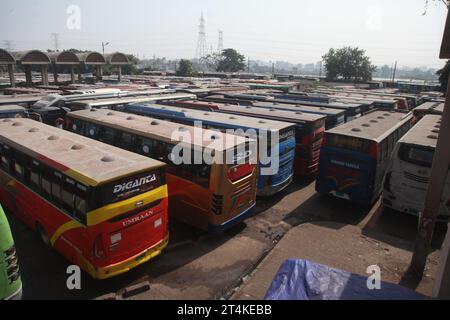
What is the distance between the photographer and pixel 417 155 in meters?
9.44

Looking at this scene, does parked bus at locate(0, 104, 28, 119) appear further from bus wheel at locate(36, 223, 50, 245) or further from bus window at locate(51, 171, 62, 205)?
bus window at locate(51, 171, 62, 205)

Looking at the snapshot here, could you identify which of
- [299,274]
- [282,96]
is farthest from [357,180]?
[282,96]

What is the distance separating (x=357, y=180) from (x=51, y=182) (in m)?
8.81

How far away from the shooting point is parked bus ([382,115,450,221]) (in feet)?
30.6

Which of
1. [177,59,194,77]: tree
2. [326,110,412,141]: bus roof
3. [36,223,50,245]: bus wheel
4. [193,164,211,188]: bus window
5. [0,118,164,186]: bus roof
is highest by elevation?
[177,59,194,77]: tree

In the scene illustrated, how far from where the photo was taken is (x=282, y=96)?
25.2 metres

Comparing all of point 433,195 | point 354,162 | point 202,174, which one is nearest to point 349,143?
point 354,162

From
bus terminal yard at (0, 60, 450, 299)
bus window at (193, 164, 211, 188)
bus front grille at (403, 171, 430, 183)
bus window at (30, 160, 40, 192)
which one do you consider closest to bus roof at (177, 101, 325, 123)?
bus terminal yard at (0, 60, 450, 299)

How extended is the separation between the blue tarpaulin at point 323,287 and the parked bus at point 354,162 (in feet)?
20.9

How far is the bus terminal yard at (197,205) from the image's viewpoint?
251 inches

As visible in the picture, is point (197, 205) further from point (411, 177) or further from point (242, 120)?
point (411, 177)

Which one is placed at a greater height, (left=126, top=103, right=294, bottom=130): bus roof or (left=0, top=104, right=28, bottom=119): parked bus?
(left=126, top=103, right=294, bottom=130): bus roof

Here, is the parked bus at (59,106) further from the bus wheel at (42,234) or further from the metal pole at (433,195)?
the metal pole at (433,195)

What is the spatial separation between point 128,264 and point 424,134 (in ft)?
32.7
